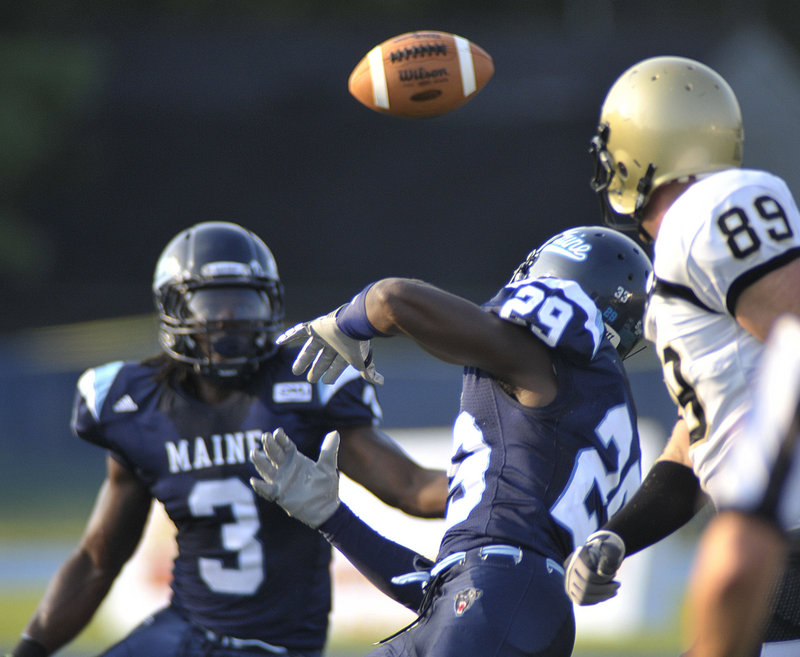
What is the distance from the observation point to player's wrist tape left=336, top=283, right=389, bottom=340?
2.60m

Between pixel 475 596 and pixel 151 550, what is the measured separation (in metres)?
3.75

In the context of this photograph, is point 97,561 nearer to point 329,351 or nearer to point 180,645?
point 180,645

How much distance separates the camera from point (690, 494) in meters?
2.53

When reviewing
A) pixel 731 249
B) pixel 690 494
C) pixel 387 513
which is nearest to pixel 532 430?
pixel 690 494

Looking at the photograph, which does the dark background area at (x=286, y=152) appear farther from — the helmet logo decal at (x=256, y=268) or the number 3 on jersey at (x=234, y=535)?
the number 3 on jersey at (x=234, y=535)

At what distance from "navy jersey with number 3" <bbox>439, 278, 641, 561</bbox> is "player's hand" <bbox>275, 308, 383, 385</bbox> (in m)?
0.28

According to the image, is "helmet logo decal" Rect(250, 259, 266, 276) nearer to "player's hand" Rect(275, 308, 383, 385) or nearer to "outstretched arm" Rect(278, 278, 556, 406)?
"player's hand" Rect(275, 308, 383, 385)

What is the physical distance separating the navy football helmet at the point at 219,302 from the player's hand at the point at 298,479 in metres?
0.68

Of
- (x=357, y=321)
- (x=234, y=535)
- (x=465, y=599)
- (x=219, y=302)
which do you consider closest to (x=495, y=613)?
(x=465, y=599)

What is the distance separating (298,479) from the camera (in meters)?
2.80

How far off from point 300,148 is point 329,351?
43.5 ft

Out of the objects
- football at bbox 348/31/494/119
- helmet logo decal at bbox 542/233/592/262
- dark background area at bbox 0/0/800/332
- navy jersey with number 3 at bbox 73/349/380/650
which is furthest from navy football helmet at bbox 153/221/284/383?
dark background area at bbox 0/0/800/332

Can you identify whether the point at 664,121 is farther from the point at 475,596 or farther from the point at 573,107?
the point at 573,107

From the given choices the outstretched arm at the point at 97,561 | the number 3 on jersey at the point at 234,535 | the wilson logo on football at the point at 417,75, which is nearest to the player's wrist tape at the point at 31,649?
the outstretched arm at the point at 97,561
